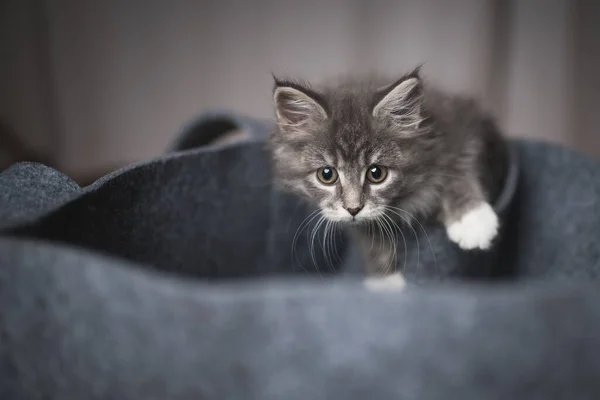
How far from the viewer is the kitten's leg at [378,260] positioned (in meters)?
1.19

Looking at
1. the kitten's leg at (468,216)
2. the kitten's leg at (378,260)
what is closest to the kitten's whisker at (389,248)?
the kitten's leg at (378,260)

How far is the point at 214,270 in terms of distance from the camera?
119 centimetres

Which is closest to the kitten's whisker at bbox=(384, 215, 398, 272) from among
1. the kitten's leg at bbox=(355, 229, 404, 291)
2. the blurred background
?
the kitten's leg at bbox=(355, 229, 404, 291)

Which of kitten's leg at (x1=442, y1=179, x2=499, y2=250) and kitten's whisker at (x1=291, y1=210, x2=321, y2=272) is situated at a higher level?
kitten's leg at (x1=442, y1=179, x2=499, y2=250)

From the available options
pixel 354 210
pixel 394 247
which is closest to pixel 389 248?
pixel 394 247

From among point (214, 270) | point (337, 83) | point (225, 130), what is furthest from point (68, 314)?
point (337, 83)

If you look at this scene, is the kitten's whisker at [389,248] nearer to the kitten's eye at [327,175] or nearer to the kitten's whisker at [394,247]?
the kitten's whisker at [394,247]

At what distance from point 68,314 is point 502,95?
2.72 meters

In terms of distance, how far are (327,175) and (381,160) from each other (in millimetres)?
132

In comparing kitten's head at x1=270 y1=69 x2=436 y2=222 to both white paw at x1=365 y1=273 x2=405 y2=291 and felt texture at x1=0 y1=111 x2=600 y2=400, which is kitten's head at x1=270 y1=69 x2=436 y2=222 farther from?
felt texture at x1=0 y1=111 x2=600 y2=400

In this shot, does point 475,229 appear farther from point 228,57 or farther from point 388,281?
point 228,57

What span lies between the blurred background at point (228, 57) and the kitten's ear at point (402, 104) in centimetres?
142

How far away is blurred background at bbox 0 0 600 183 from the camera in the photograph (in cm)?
259

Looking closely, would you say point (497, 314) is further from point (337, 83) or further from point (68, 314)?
point (337, 83)
